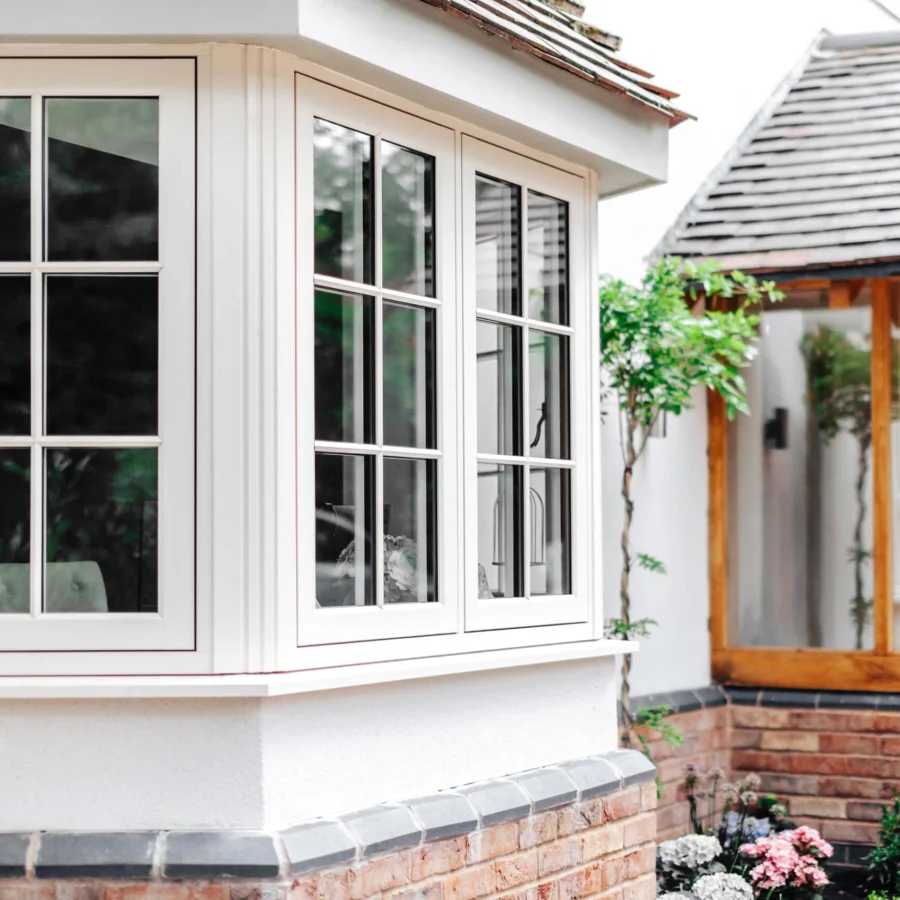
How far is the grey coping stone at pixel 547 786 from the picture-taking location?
4.75 metres

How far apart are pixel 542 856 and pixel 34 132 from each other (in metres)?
2.82

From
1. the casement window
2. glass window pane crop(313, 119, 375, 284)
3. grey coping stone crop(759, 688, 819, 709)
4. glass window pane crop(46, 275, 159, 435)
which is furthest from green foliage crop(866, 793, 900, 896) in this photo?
glass window pane crop(46, 275, 159, 435)

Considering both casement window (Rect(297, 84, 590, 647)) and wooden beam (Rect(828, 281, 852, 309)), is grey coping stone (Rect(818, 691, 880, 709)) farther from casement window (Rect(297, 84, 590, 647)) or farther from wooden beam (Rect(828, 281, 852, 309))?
casement window (Rect(297, 84, 590, 647))

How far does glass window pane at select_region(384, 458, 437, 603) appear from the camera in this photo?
4.38 m

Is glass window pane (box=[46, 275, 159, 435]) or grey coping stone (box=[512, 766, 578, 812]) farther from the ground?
glass window pane (box=[46, 275, 159, 435])

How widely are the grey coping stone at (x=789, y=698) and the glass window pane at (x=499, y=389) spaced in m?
3.26

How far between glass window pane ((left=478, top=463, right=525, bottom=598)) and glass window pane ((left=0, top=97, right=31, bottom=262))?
167 centimetres

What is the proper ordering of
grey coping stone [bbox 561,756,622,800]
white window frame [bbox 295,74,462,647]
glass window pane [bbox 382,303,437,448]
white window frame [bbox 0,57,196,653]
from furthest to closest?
grey coping stone [bbox 561,756,622,800] → glass window pane [bbox 382,303,437,448] → white window frame [bbox 295,74,462,647] → white window frame [bbox 0,57,196,653]

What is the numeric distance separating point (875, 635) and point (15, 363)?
5079 mm

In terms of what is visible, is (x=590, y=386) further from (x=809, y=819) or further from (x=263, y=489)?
(x=809, y=819)

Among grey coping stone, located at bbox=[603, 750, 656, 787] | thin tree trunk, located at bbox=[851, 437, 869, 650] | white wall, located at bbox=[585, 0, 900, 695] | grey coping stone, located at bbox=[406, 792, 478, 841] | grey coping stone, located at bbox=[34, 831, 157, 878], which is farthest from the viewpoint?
thin tree trunk, located at bbox=[851, 437, 869, 650]

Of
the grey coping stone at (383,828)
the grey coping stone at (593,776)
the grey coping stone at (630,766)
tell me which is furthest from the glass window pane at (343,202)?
the grey coping stone at (630,766)

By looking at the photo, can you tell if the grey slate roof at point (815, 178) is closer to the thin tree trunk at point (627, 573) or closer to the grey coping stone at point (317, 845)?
the thin tree trunk at point (627, 573)

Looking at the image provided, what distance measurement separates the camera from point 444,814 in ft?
14.3
